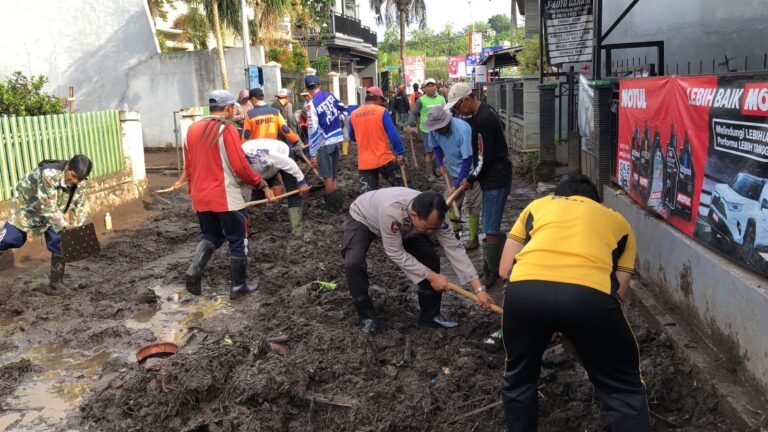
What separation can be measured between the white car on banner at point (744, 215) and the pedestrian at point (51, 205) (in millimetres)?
5089

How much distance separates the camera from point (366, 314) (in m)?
5.09

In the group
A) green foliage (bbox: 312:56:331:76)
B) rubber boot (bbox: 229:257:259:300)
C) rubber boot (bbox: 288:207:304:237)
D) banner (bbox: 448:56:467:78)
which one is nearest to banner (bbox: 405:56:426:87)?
banner (bbox: 448:56:467:78)

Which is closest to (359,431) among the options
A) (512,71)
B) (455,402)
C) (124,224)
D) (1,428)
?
(455,402)

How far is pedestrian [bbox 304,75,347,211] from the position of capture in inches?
358

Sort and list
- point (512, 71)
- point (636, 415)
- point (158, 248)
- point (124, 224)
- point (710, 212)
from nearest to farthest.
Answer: point (636, 415)
point (710, 212)
point (158, 248)
point (124, 224)
point (512, 71)

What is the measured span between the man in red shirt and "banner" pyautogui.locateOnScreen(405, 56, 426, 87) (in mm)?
28415

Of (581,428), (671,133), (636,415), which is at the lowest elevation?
(581,428)

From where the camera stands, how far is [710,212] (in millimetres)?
4355

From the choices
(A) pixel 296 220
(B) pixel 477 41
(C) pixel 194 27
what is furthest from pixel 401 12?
(A) pixel 296 220

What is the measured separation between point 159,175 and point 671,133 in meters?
11.5

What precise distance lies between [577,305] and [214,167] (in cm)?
401

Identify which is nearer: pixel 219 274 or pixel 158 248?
pixel 219 274

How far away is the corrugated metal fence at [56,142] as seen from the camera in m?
8.28

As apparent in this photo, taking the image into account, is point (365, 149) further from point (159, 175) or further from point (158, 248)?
point (159, 175)
